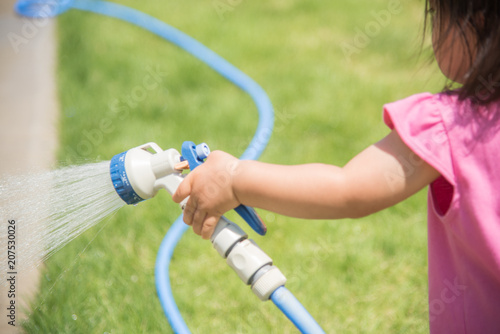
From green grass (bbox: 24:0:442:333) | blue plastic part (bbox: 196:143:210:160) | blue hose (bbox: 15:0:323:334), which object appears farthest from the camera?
green grass (bbox: 24:0:442:333)

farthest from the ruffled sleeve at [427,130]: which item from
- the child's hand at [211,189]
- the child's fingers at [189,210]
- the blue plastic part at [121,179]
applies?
the blue plastic part at [121,179]

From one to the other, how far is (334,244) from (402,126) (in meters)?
1.05

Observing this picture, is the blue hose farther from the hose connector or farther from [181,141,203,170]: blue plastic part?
[181,141,203,170]: blue plastic part

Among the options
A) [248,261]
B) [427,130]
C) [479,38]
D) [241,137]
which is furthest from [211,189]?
[241,137]

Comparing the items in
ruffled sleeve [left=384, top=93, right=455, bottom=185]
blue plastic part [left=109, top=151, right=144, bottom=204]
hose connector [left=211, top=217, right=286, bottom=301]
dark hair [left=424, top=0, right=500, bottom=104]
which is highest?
dark hair [left=424, top=0, right=500, bottom=104]

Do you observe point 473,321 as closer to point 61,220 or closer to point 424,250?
point 424,250

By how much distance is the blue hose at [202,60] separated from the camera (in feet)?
3.63

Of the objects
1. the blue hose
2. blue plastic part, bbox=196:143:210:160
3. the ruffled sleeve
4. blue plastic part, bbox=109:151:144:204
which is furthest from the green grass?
the ruffled sleeve

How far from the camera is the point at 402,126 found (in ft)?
3.41

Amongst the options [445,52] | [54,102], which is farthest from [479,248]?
[54,102]

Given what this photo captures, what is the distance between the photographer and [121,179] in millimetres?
1206

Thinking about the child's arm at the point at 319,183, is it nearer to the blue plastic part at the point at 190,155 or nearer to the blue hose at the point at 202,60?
the blue plastic part at the point at 190,155

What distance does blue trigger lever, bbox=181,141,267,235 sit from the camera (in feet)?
3.83

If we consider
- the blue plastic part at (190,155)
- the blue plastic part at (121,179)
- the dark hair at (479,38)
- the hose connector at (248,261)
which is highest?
the dark hair at (479,38)
